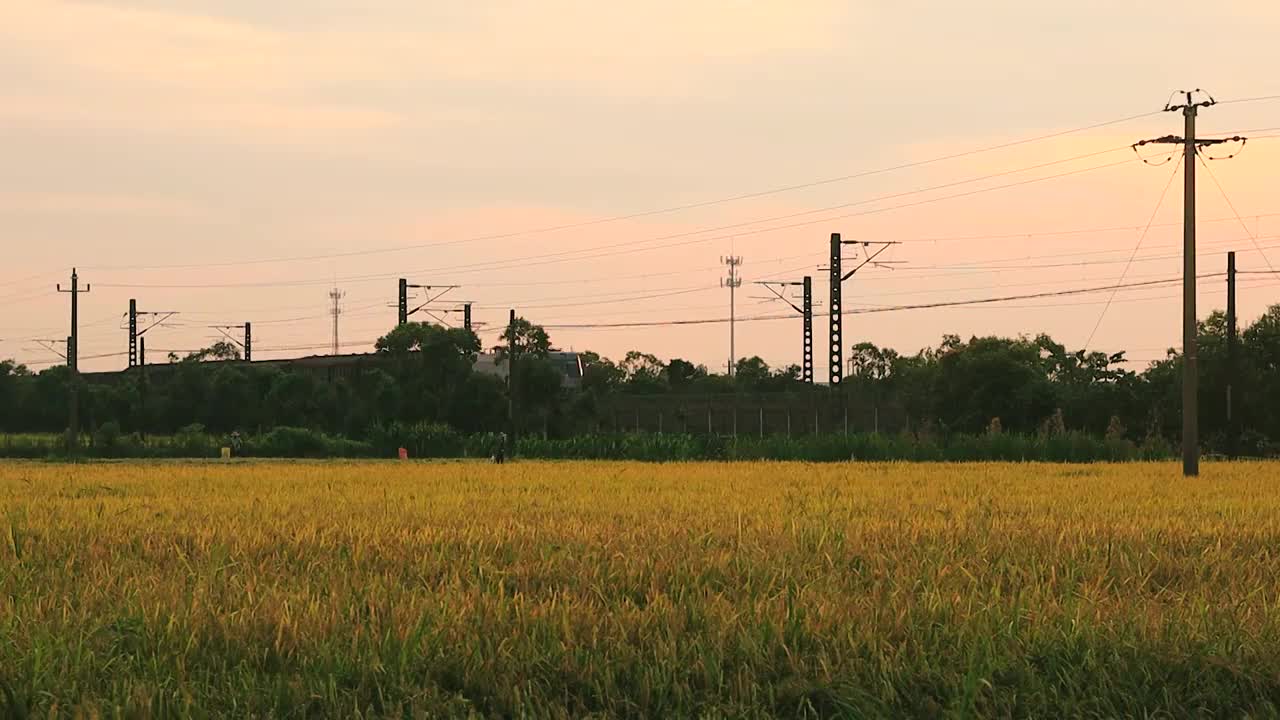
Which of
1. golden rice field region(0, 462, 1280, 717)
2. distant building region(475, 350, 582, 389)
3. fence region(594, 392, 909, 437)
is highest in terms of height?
distant building region(475, 350, 582, 389)

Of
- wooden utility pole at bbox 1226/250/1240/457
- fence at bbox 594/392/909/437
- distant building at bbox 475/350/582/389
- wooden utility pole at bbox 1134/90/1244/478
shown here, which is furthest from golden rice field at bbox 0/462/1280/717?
distant building at bbox 475/350/582/389

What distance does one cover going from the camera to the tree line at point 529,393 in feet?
204

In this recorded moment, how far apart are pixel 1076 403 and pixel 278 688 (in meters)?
65.9

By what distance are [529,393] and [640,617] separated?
69867mm

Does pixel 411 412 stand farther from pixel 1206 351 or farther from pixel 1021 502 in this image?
pixel 1021 502

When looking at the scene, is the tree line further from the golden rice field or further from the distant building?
the golden rice field

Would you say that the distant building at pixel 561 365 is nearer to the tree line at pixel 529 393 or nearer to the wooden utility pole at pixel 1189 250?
the tree line at pixel 529 393

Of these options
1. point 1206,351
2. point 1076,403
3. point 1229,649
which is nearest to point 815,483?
point 1229,649

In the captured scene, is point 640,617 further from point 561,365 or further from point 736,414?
point 561,365

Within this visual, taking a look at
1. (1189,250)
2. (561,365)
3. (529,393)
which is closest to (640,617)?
(1189,250)

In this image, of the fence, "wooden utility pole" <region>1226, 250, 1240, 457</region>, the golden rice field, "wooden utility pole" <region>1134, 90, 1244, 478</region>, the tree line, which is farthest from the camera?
the fence

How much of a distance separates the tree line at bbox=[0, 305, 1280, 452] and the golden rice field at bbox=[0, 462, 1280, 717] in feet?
150

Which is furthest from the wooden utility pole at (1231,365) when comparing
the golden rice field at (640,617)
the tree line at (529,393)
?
the golden rice field at (640,617)

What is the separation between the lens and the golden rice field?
7.81 m
